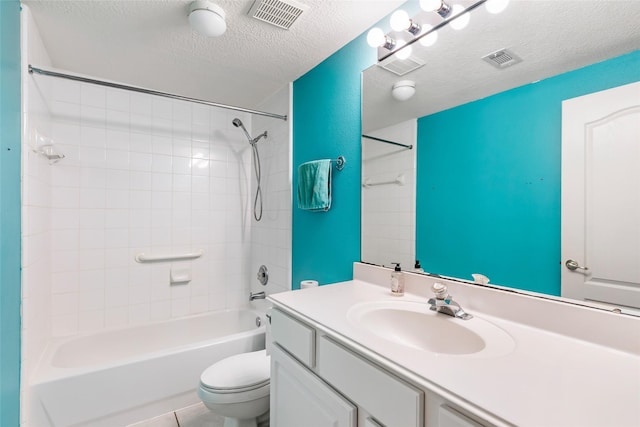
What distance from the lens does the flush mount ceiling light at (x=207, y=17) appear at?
4.39 feet

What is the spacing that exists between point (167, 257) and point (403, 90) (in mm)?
2178

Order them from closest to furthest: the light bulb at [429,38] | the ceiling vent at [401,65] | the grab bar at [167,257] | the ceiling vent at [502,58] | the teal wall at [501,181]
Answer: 1. the teal wall at [501,181]
2. the ceiling vent at [502,58]
3. the light bulb at [429,38]
4. the ceiling vent at [401,65]
5. the grab bar at [167,257]

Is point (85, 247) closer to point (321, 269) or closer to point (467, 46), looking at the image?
point (321, 269)

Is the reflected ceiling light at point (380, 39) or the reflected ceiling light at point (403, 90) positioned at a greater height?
the reflected ceiling light at point (380, 39)

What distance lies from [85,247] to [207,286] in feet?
3.13

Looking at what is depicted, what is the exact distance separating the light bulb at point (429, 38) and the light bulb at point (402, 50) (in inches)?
2.8

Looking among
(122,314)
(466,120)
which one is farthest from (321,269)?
(122,314)

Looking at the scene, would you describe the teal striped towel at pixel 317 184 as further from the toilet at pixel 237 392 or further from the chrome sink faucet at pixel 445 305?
the toilet at pixel 237 392

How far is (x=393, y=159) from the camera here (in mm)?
1427

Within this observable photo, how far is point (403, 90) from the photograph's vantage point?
139 centimetres

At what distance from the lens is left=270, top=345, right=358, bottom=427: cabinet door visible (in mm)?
833

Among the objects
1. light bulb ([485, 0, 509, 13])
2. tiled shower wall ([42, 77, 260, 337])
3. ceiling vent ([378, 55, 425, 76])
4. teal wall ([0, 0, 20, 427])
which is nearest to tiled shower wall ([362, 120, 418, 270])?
ceiling vent ([378, 55, 425, 76])

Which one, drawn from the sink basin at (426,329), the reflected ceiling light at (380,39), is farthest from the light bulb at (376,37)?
the sink basin at (426,329)

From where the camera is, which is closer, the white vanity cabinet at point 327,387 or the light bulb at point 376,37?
the white vanity cabinet at point 327,387
